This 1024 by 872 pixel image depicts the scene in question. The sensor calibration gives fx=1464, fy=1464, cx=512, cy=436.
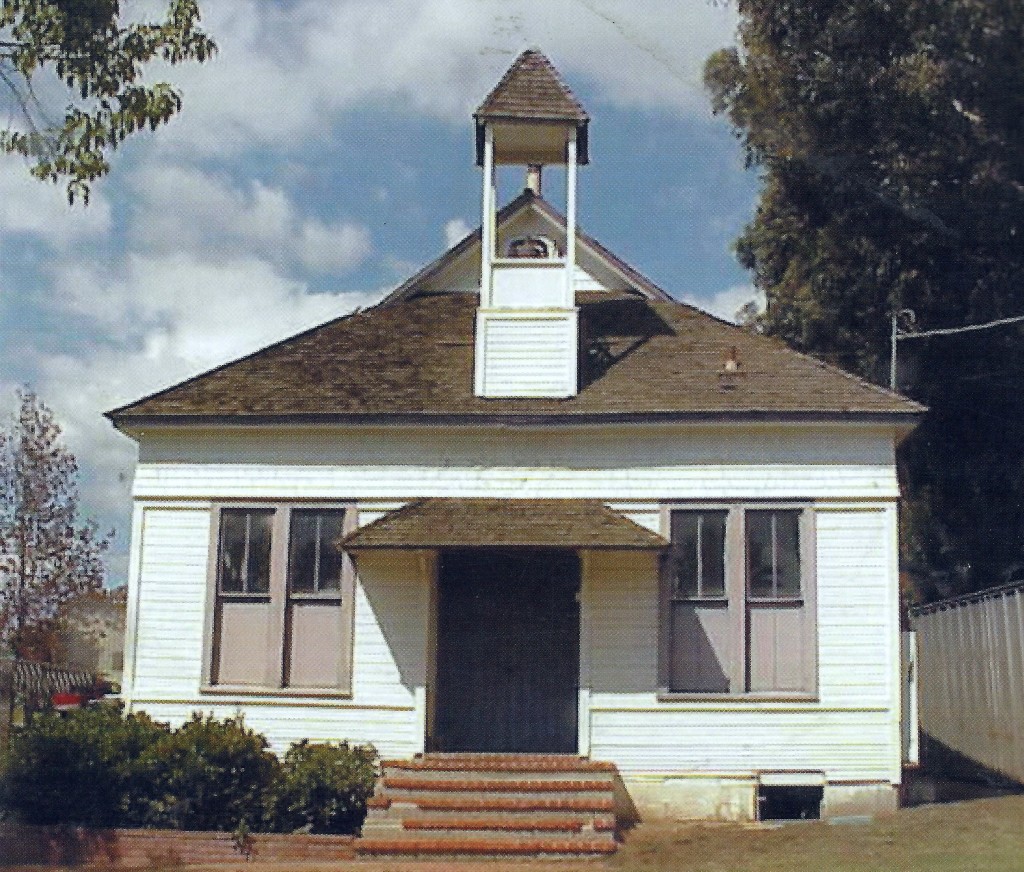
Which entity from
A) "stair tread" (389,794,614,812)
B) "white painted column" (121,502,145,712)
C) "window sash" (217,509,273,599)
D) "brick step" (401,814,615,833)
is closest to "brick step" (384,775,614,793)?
"stair tread" (389,794,614,812)

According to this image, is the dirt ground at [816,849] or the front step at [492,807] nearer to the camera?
the dirt ground at [816,849]

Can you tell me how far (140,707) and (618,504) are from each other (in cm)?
597

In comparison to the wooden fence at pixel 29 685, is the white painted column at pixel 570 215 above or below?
above

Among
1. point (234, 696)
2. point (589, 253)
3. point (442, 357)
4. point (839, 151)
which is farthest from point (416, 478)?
point (839, 151)

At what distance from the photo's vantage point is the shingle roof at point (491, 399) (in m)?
16.7

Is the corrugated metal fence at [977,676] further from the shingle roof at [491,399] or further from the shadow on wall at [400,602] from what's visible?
the shadow on wall at [400,602]

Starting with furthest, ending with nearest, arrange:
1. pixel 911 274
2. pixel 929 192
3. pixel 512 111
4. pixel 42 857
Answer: pixel 911 274 < pixel 929 192 < pixel 512 111 < pixel 42 857

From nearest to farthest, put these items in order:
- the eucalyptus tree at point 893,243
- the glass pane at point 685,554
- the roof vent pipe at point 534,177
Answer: the glass pane at point 685,554 → the roof vent pipe at point 534,177 → the eucalyptus tree at point 893,243

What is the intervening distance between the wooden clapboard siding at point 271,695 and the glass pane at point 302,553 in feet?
2.08

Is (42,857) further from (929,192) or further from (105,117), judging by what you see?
(929,192)

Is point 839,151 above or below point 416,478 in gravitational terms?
above

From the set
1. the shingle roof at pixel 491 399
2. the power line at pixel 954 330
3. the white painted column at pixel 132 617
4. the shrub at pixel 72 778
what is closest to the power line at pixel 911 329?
the power line at pixel 954 330

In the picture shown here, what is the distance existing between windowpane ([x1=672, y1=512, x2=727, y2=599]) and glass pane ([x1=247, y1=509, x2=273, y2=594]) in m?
4.68

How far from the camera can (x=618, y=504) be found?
1664 cm
